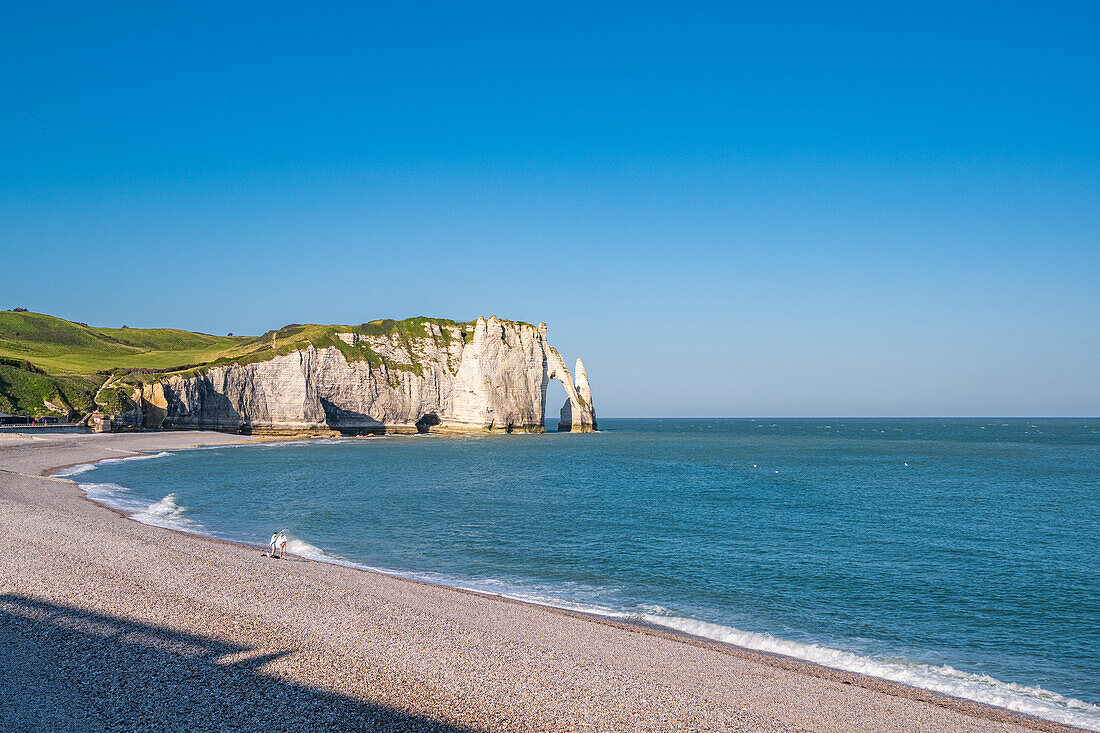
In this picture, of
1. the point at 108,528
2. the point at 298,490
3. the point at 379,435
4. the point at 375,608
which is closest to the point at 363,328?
the point at 379,435

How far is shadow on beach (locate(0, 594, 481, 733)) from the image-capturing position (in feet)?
26.1

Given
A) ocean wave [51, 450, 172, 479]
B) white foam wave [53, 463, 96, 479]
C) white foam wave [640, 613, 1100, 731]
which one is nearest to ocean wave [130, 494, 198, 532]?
ocean wave [51, 450, 172, 479]

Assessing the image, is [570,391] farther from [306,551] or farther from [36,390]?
[306,551]

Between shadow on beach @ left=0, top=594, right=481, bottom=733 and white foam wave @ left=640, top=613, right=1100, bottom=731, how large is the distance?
25.9 feet

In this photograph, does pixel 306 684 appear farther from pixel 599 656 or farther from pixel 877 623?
pixel 877 623

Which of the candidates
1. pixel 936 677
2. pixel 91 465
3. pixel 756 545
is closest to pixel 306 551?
pixel 756 545

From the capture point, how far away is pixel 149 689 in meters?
8.84

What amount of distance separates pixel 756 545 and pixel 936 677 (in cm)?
1161

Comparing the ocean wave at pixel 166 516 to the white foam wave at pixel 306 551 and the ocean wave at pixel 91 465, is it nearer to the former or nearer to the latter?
the white foam wave at pixel 306 551

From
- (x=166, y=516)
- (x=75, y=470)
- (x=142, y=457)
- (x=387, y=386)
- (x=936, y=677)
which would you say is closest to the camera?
(x=936, y=677)

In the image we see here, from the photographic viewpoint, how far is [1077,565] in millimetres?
21031

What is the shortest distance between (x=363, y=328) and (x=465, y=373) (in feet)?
58.1

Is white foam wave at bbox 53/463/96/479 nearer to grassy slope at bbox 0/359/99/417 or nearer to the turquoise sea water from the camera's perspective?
the turquoise sea water

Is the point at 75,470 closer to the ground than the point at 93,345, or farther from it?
closer to the ground
